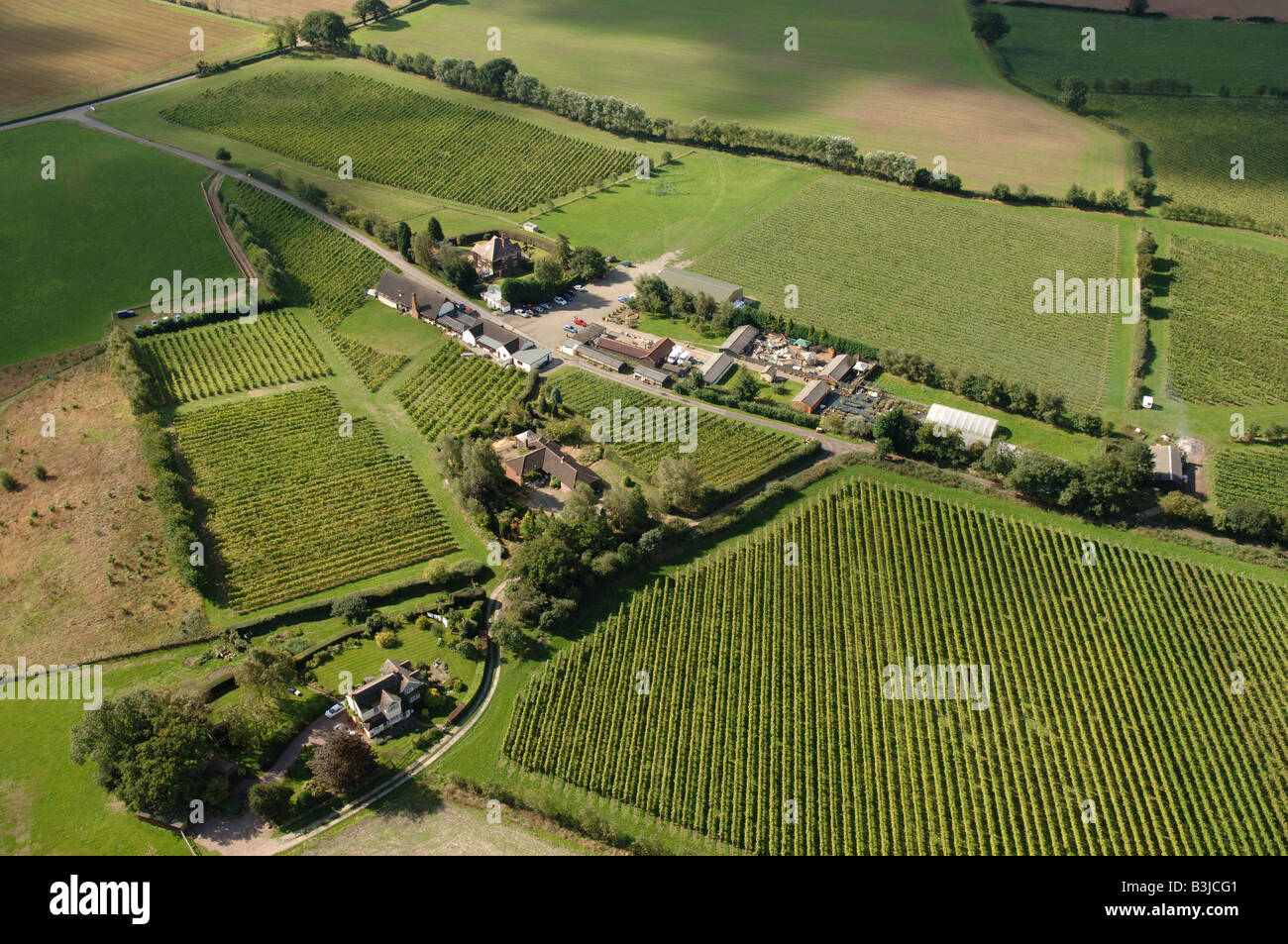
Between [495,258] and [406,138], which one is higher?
[406,138]

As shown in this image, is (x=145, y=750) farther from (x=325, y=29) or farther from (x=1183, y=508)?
(x=325, y=29)

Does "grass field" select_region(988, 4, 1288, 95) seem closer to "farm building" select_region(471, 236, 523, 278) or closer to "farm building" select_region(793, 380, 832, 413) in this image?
"farm building" select_region(793, 380, 832, 413)

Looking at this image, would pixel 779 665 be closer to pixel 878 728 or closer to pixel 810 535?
pixel 878 728

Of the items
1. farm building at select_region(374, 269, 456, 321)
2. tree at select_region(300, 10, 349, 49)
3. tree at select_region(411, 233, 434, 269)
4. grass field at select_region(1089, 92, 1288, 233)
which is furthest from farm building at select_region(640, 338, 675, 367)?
tree at select_region(300, 10, 349, 49)

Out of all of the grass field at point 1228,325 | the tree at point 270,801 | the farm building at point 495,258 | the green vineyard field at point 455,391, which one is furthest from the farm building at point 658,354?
the tree at point 270,801

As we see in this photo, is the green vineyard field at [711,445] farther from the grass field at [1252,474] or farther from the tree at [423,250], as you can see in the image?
the grass field at [1252,474]

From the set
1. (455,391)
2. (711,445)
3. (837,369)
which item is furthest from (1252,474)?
(455,391)

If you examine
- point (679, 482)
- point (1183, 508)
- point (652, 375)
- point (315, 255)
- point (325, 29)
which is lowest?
point (1183, 508)

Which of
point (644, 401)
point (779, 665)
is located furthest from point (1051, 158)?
point (779, 665)
